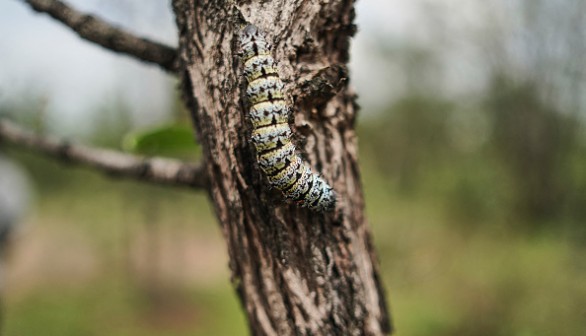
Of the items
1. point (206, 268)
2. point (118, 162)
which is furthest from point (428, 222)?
point (118, 162)

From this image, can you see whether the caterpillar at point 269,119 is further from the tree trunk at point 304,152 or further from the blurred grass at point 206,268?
the blurred grass at point 206,268

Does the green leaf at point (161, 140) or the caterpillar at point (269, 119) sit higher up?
the green leaf at point (161, 140)

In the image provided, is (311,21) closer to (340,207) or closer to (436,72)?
(340,207)

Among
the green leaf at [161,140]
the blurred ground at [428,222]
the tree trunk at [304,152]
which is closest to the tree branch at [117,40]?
the tree trunk at [304,152]

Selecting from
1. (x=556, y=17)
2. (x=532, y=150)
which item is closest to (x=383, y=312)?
(x=556, y=17)

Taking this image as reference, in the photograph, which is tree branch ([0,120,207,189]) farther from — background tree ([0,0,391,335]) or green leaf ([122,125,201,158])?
background tree ([0,0,391,335])

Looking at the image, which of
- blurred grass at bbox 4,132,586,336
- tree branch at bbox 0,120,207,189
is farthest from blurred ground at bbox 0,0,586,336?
tree branch at bbox 0,120,207,189
